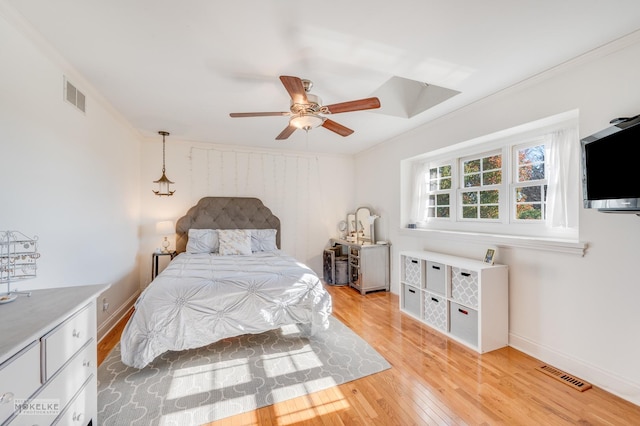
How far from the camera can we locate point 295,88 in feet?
6.31

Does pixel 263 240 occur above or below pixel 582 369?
above

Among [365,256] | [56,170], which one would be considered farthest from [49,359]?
[365,256]

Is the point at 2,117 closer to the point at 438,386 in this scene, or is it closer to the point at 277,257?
the point at 277,257

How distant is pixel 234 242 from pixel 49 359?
2.94m

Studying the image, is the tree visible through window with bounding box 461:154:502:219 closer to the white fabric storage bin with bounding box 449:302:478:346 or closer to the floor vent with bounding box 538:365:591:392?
the white fabric storage bin with bounding box 449:302:478:346

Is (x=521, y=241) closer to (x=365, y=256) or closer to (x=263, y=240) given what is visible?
(x=365, y=256)

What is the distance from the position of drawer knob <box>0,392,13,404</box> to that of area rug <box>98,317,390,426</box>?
1.09 metres

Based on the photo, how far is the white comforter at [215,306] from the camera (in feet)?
7.14

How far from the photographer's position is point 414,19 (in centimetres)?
165

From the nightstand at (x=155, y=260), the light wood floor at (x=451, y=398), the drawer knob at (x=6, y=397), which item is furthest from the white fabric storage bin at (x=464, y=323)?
the nightstand at (x=155, y=260)

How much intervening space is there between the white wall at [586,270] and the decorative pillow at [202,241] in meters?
3.80

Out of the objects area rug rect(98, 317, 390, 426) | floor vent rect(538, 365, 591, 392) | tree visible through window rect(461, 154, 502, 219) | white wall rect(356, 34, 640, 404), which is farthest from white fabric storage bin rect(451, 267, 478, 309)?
area rug rect(98, 317, 390, 426)

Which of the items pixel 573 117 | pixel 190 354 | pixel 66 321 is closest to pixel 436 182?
pixel 573 117

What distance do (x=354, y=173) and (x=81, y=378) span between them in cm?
489
